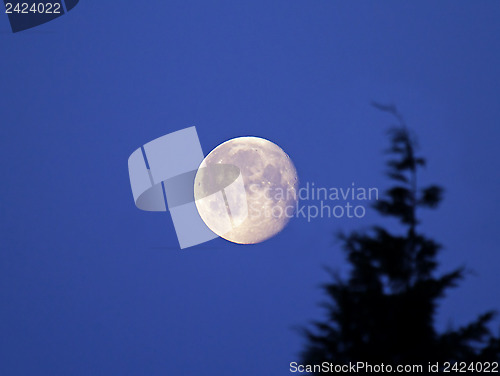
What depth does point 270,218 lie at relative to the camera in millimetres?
12203

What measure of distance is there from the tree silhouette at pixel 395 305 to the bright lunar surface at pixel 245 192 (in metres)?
1.37

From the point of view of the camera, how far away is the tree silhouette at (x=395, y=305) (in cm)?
1064

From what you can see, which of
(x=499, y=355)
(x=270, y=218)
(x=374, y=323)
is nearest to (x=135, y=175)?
(x=270, y=218)

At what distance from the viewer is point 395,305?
1100cm

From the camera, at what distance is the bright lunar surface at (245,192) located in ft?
39.1

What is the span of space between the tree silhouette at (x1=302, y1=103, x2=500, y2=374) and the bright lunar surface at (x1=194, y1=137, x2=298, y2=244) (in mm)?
1369

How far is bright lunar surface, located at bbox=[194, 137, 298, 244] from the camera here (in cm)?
1193

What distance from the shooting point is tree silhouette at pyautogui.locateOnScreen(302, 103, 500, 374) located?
10.6 meters

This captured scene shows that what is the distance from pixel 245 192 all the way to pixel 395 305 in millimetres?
3220

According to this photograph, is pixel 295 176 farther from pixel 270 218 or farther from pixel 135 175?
pixel 135 175

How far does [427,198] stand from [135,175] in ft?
17.3

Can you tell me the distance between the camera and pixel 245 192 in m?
11.9

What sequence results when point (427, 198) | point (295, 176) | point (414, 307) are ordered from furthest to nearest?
point (295, 176), point (427, 198), point (414, 307)

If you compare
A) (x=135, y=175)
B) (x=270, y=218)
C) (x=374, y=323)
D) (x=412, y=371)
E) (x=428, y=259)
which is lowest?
(x=412, y=371)
